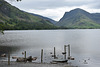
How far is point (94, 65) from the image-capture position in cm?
4575

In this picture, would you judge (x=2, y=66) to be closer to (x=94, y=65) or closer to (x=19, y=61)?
(x=19, y=61)

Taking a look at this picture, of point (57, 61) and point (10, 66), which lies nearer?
point (10, 66)

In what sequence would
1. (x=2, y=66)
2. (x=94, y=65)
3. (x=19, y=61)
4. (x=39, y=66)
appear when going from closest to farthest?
(x=2, y=66) < (x=39, y=66) < (x=19, y=61) < (x=94, y=65)

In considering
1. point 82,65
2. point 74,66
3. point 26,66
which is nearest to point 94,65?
point 82,65

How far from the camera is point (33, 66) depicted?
36938mm

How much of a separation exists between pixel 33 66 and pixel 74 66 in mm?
12513

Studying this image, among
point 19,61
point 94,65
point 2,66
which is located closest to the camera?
point 2,66

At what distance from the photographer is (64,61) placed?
45219mm

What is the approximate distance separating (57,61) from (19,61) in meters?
10.7

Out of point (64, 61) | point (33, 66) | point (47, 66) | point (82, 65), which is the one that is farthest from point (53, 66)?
point (82, 65)

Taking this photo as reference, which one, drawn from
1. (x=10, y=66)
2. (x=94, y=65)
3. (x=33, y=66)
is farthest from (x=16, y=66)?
(x=94, y=65)

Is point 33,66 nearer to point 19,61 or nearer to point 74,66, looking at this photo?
point 19,61

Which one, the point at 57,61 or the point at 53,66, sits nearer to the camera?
the point at 53,66

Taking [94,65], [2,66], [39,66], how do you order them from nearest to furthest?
[2,66] → [39,66] → [94,65]
